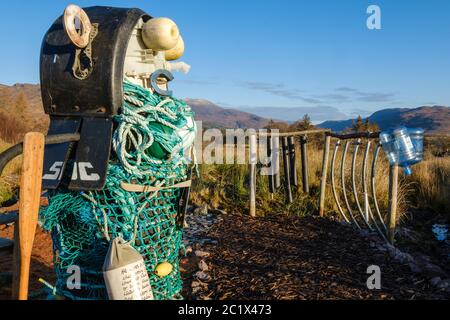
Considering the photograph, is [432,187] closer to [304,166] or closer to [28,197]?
[304,166]

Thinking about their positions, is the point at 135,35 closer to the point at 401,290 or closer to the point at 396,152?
the point at 401,290

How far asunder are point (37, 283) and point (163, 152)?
1857 mm

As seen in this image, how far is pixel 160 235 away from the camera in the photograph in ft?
10.2

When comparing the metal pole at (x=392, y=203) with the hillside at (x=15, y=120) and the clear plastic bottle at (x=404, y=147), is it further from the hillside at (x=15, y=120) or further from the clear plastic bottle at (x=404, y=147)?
the hillside at (x=15, y=120)

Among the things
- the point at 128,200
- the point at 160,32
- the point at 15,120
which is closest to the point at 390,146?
the point at 160,32

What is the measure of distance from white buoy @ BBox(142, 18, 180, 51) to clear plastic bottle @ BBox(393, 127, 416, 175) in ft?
10.7

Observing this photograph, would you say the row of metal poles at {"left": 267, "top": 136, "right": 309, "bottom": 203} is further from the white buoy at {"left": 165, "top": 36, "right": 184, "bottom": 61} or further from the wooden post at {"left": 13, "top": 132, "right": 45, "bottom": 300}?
the wooden post at {"left": 13, "top": 132, "right": 45, "bottom": 300}

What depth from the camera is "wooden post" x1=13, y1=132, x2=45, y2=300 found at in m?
2.18

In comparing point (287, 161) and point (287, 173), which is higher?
point (287, 161)

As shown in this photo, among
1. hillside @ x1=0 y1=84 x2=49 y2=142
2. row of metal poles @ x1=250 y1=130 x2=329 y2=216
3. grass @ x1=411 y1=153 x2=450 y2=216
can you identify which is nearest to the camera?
row of metal poles @ x1=250 y1=130 x2=329 y2=216

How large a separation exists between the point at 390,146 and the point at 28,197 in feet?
13.9

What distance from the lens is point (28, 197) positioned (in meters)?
2.20

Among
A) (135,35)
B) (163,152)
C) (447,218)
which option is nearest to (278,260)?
(163,152)

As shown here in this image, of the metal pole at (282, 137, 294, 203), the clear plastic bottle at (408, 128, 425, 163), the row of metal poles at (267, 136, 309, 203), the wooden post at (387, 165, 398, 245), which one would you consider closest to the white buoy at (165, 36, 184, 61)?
the wooden post at (387, 165, 398, 245)
